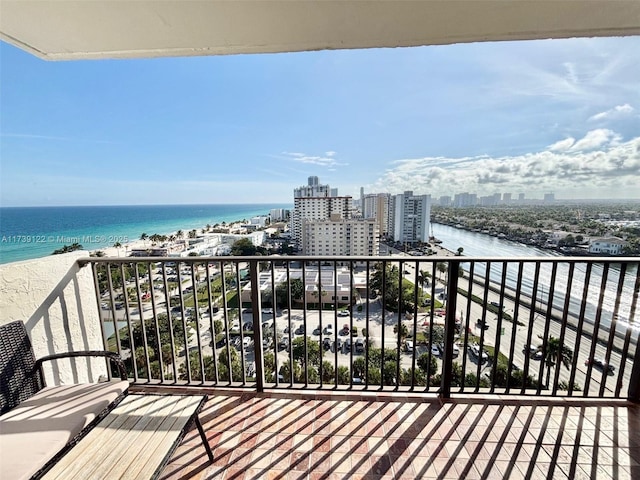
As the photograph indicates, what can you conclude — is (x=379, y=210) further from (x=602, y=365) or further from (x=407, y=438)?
(x=407, y=438)

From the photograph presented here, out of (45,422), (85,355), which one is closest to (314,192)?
(85,355)

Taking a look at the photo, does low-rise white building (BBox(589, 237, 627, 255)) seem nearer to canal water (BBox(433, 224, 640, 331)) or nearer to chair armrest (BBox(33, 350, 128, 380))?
canal water (BBox(433, 224, 640, 331))

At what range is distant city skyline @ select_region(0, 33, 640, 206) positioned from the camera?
142 inches

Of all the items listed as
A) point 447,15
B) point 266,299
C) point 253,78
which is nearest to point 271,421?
point 266,299

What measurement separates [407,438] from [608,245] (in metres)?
2.11

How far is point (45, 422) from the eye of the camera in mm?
1316

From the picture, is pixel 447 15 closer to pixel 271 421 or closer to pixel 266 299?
pixel 266 299

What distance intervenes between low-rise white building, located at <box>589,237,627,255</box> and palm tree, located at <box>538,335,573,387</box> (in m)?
0.77

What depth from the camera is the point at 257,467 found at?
1.48m

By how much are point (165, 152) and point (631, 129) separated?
23.7 metres

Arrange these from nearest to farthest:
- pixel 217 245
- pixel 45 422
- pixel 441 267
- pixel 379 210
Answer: pixel 45 422
pixel 441 267
pixel 217 245
pixel 379 210

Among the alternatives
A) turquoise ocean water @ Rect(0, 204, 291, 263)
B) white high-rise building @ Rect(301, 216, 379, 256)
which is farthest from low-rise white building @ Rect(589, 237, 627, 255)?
turquoise ocean water @ Rect(0, 204, 291, 263)

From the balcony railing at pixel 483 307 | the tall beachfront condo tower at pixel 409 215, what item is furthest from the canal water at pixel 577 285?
the tall beachfront condo tower at pixel 409 215

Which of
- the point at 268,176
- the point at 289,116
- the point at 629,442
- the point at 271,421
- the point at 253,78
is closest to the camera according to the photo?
the point at 629,442
